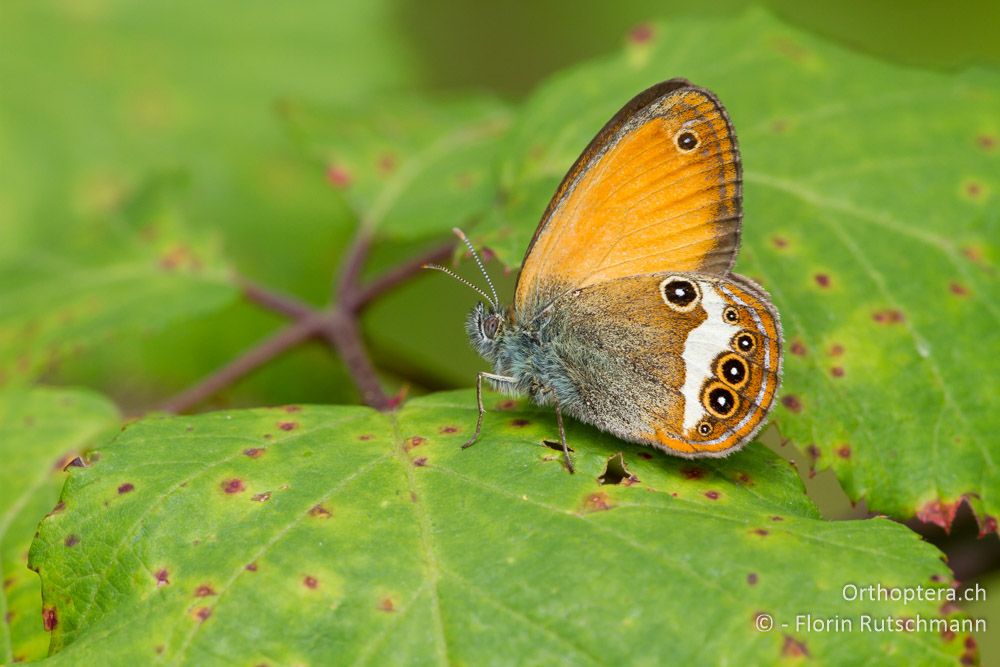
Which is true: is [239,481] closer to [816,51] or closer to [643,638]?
[643,638]

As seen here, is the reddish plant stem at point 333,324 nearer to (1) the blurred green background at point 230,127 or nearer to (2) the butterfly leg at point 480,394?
(2) the butterfly leg at point 480,394

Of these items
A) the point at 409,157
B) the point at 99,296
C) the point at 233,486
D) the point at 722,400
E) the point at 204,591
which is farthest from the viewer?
the point at 409,157

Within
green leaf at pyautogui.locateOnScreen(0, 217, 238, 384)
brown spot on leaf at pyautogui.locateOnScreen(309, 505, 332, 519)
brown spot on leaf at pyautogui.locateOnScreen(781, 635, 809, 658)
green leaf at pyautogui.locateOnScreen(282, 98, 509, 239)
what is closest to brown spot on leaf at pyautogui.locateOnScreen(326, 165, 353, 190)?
green leaf at pyautogui.locateOnScreen(282, 98, 509, 239)

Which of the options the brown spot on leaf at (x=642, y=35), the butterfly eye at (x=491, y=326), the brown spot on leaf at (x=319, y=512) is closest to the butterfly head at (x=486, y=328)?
the butterfly eye at (x=491, y=326)

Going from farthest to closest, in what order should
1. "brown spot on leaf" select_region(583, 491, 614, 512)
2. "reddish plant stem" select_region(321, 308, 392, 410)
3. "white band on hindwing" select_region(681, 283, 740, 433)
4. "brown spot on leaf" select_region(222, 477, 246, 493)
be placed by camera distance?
"reddish plant stem" select_region(321, 308, 392, 410)
"white band on hindwing" select_region(681, 283, 740, 433)
"brown spot on leaf" select_region(222, 477, 246, 493)
"brown spot on leaf" select_region(583, 491, 614, 512)

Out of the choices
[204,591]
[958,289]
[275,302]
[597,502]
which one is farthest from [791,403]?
[275,302]

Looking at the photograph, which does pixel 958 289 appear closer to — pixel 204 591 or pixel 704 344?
pixel 704 344

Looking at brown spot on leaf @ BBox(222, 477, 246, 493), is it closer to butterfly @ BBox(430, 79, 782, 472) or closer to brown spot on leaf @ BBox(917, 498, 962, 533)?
butterfly @ BBox(430, 79, 782, 472)
